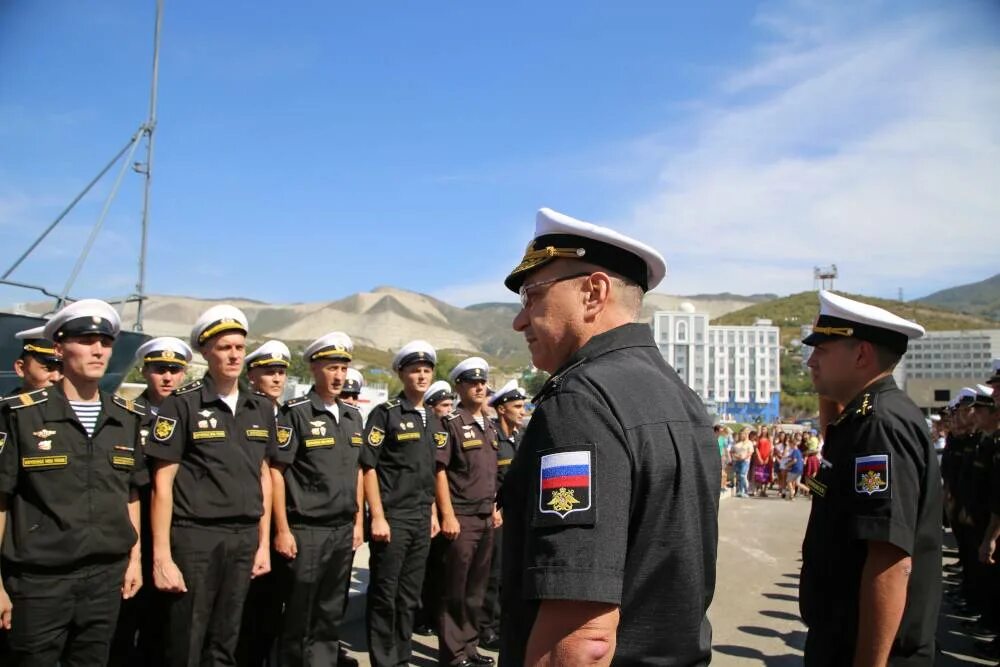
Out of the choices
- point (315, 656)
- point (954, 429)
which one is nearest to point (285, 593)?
point (315, 656)

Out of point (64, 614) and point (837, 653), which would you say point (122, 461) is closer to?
point (64, 614)

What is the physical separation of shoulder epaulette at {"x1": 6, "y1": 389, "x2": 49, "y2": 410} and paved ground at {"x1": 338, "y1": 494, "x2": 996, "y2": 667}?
316cm

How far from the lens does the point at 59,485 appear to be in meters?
3.69

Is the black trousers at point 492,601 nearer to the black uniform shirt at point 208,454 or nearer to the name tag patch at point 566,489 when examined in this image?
the black uniform shirt at point 208,454

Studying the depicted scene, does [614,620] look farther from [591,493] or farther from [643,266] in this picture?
[643,266]

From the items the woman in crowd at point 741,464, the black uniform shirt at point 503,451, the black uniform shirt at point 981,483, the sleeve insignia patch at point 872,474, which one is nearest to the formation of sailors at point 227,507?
the black uniform shirt at point 503,451

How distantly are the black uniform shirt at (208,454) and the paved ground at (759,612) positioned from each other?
2.11 metres

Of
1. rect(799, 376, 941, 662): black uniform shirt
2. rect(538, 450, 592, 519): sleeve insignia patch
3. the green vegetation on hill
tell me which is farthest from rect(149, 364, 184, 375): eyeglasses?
the green vegetation on hill

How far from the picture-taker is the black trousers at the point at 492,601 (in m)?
6.55

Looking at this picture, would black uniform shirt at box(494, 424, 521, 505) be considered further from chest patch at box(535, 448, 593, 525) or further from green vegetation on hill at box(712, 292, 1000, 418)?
green vegetation on hill at box(712, 292, 1000, 418)

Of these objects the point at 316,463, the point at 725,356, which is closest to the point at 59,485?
the point at 316,463

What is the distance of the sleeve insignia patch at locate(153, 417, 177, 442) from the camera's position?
421 centimetres

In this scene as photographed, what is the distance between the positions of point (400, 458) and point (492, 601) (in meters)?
1.95

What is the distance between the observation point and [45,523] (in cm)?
363
